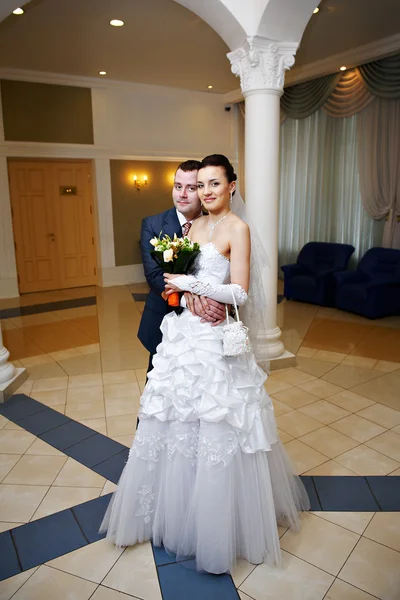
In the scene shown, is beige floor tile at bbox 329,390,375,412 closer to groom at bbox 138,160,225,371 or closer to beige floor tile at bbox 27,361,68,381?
groom at bbox 138,160,225,371

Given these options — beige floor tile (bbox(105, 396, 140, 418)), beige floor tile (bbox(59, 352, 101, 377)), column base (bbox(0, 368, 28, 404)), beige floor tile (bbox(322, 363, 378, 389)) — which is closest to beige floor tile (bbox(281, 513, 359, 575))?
beige floor tile (bbox(105, 396, 140, 418))

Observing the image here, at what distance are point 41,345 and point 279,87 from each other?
→ 4064mm

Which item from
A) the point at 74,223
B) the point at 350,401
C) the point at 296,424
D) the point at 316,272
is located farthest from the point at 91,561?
the point at 74,223

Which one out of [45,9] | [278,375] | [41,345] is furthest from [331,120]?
[41,345]

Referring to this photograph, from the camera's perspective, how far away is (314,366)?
199 inches

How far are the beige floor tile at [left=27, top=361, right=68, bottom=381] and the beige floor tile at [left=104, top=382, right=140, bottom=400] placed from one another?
0.66 meters

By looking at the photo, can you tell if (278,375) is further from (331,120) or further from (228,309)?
(331,120)

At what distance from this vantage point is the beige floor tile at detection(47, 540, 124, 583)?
7.44 ft

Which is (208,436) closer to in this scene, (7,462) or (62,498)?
(62,498)

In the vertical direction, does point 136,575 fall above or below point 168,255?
below

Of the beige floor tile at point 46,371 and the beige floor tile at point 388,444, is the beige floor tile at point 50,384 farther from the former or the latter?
the beige floor tile at point 388,444

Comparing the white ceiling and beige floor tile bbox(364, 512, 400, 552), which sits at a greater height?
the white ceiling

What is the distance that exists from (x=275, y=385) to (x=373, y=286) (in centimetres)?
312

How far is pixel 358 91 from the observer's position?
25.9 ft
